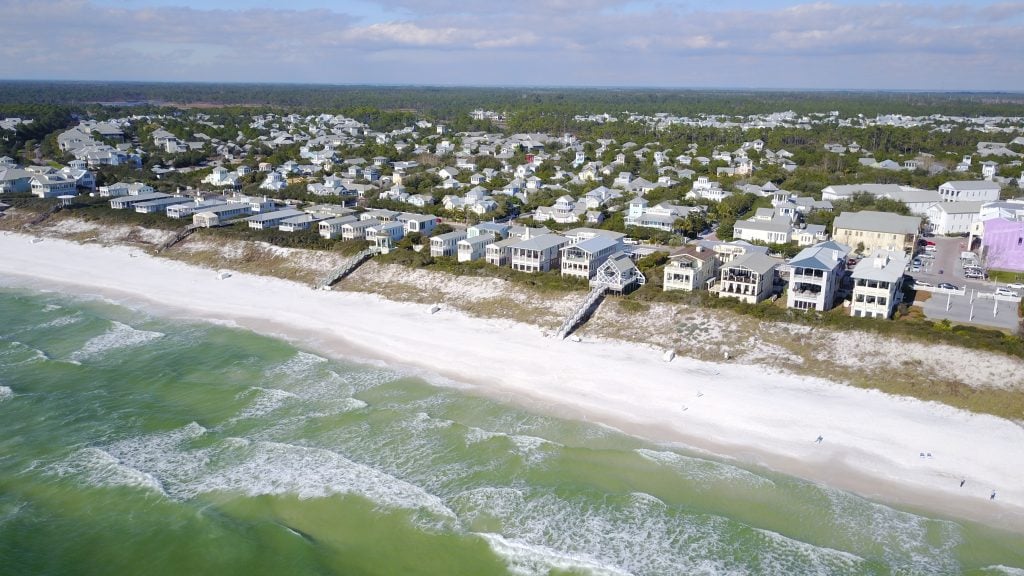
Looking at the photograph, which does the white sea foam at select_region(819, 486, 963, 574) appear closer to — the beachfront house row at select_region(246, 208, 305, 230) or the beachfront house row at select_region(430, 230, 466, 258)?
the beachfront house row at select_region(430, 230, 466, 258)

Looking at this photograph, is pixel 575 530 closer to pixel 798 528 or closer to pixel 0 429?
pixel 798 528

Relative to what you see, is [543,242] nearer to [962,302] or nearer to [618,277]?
[618,277]

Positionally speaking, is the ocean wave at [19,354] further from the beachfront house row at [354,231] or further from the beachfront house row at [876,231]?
the beachfront house row at [876,231]

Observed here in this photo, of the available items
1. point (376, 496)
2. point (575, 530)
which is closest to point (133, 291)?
point (376, 496)

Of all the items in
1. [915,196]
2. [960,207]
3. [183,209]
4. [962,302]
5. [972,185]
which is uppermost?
[972,185]

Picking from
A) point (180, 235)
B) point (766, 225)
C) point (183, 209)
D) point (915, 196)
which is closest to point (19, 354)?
point (180, 235)

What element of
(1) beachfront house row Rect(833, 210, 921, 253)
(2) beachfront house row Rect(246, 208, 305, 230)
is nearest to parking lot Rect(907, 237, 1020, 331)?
(1) beachfront house row Rect(833, 210, 921, 253)

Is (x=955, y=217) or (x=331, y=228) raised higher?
(x=955, y=217)
